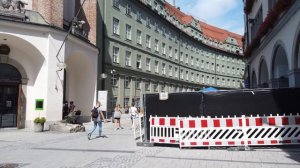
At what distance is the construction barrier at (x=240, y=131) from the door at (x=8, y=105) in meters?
13.1

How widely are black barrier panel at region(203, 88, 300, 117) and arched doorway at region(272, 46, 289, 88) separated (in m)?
7.19

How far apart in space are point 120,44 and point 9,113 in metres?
18.3

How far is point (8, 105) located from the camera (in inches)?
850

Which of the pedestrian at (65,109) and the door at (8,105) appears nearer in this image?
the door at (8,105)

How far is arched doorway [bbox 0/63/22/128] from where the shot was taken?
2134cm

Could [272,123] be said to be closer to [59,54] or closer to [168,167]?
[168,167]

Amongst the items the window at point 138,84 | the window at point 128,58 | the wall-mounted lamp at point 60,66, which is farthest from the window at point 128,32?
the wall-mounted lamp at point 60,66

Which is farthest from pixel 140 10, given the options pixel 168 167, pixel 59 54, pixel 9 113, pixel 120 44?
pixel 168 167

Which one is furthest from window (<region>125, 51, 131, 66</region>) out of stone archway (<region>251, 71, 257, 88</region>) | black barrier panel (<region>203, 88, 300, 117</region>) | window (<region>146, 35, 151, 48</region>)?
black barrier panel (<region>203, 88, 300, 117</region>)

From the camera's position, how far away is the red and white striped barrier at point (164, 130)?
13016 millimetres

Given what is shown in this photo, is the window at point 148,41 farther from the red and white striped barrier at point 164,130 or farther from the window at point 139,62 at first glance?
the red and white striped barrier at point 164,130

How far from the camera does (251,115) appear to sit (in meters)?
12.9

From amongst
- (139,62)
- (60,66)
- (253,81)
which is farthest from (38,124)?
(139,62)

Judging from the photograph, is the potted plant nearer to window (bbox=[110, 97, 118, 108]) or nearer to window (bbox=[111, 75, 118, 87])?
Answer: window (bbox=[110, 97, 118, 108])
